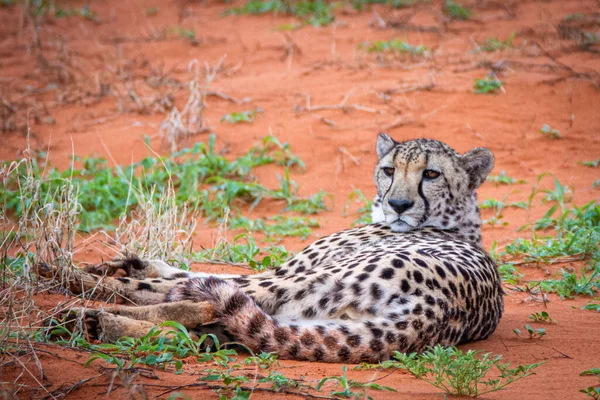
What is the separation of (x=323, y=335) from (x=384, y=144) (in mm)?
2052

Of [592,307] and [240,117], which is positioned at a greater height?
[240,117]

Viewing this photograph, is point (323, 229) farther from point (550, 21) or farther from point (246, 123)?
point (550, 21)

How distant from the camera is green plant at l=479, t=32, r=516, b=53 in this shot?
10.8 meters

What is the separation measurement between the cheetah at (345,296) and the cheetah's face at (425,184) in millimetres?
14

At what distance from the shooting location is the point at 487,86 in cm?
965

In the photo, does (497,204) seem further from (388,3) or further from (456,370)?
(388,3)

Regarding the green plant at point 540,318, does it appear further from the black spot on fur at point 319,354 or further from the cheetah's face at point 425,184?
the black spot on fur at point 319,354

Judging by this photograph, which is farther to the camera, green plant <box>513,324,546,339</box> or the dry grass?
the dry grass

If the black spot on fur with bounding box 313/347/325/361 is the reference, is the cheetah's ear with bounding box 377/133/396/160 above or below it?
above

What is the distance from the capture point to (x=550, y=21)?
11844 mm

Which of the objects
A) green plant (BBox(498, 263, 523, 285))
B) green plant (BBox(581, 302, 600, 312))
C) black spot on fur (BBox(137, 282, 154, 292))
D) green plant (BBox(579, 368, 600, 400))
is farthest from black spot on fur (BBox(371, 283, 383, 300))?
green plant (BBox(498, 263, 523, 285))

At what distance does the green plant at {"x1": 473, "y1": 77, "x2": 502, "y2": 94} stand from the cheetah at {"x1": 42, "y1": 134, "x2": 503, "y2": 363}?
5.06m

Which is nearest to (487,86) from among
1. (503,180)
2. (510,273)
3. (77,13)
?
(503,180)

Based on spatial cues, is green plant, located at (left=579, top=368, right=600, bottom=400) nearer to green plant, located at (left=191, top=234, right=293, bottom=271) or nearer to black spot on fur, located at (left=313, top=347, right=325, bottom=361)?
black spot on fur, located at (left=313, top=347, right=325, bottom=361)
